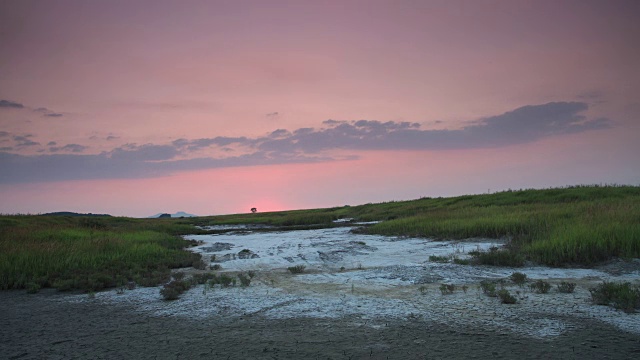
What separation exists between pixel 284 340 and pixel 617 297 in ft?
18.5

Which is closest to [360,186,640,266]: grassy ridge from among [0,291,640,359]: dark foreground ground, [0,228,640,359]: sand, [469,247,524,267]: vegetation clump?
[469,247,524,267]: vegetation clump

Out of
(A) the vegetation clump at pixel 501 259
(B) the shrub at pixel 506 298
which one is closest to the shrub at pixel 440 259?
(A) the vegetation clump at pixel 501 259

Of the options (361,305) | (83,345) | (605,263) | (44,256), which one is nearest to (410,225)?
(605,263)

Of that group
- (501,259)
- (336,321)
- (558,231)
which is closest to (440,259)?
(501,259)

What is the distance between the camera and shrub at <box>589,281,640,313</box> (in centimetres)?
635

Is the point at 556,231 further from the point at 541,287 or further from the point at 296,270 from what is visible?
the point at 296,270

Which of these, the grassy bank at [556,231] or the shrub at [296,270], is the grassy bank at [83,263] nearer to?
the shrub at [296,270]

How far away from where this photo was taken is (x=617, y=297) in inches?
263

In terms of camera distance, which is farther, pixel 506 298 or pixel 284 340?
pixel 506 298

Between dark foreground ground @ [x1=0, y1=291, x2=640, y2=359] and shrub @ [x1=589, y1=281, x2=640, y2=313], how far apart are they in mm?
1073

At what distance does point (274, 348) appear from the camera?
204 inches

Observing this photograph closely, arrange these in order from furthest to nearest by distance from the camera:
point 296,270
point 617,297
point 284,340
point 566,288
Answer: point 296,270 → point 566,288 → point 617,297 → point 284,340

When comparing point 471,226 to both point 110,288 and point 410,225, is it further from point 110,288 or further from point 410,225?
point 110,288

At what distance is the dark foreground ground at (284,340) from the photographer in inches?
191
